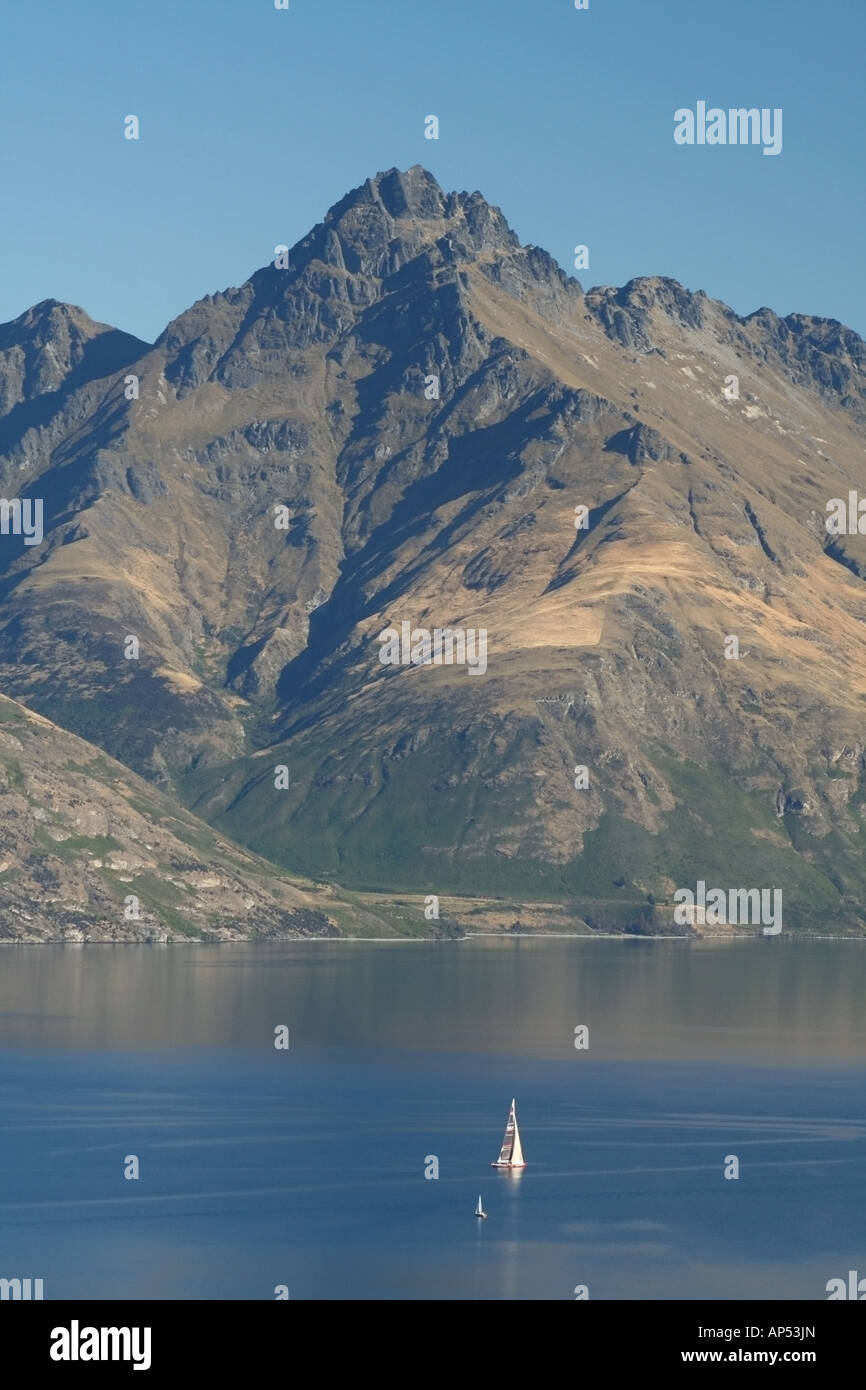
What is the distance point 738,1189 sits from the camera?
198250 mm
